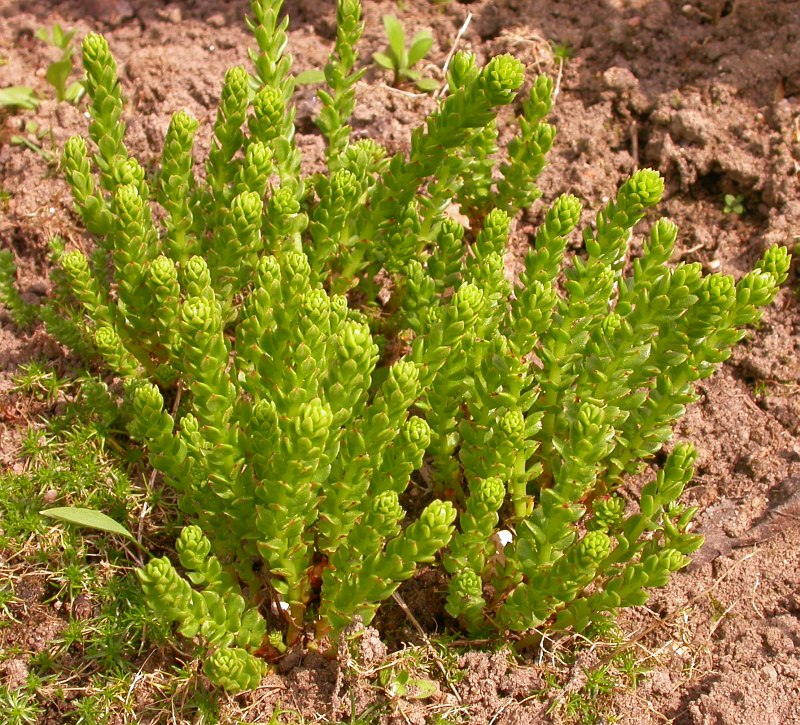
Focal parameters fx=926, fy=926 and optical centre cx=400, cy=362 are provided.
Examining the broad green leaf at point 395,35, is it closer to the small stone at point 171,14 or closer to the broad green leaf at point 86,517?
the small stone at point 171,14

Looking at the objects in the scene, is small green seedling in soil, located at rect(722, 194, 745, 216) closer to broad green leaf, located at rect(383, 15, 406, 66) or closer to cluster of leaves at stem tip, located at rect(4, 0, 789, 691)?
cluster of leaves at stem tip, located at rect(4, 0, 789, 691)

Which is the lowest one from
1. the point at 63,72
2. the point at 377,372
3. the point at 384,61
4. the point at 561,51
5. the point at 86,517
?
the point at 86,517

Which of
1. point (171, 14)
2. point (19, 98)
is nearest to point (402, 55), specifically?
point (171, 14)

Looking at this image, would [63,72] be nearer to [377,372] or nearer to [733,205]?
[377,372]

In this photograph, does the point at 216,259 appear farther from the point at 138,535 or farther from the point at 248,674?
the point at 248,674

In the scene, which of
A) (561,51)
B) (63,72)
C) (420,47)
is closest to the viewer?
(63,72)

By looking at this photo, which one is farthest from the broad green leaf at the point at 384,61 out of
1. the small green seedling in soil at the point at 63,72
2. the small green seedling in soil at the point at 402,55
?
the small green seedling in soil at the point at 63,72

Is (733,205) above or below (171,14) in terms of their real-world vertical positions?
below
